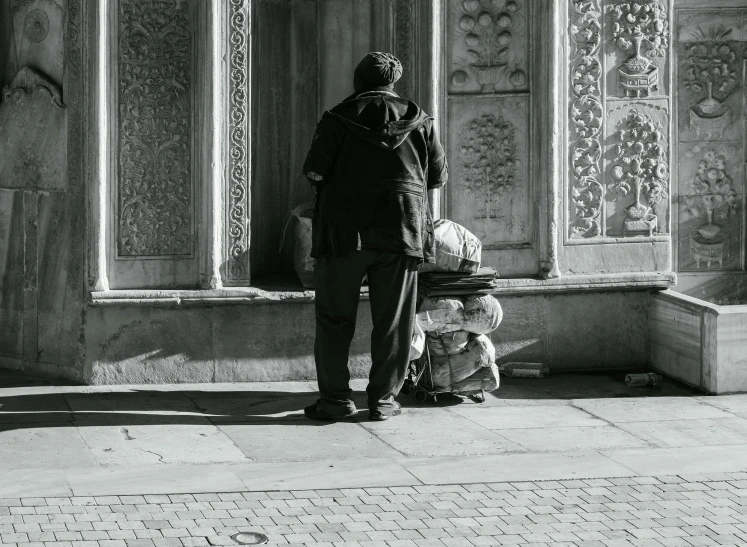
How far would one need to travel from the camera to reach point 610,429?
7.78 meters

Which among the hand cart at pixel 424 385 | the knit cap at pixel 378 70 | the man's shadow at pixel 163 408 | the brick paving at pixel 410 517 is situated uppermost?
the knit cap at pixel 378 70

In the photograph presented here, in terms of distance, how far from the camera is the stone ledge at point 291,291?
8.71 meters

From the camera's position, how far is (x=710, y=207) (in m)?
10.1

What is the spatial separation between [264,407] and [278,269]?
1.72 metres

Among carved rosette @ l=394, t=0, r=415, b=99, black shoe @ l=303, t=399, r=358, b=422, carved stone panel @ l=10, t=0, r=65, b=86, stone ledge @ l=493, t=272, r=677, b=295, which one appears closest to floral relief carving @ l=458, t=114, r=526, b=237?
stone ledge @ l=493, t=272, r=677, b=295

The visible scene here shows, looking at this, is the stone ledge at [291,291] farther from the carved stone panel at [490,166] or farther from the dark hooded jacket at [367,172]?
the dark hooded jacket at [367,172]

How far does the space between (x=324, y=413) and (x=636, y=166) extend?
10.2 feet

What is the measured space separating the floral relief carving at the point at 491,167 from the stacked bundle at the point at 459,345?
44.7 inches

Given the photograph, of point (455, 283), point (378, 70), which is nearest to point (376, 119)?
point (378, 70)

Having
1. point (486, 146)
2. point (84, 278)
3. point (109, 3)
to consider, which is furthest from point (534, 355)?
point (109, 3)

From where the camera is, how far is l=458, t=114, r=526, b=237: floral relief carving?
9.25 metres

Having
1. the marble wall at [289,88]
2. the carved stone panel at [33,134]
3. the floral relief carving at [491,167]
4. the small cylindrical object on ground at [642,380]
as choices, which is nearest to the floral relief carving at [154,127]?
the carved stone panel at [33,134]

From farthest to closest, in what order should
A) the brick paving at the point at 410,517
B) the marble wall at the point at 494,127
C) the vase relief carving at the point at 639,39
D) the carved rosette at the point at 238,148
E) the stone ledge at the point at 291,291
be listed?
the vase relief carving at the point at 639,39 → the marble wall at the point at 494,127 → the carved rosette at the point at 238,148 → the stone ledge at the point at 291,291 → the brick paving at the point at 410,517

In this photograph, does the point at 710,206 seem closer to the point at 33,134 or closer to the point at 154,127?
the point at 154,127
